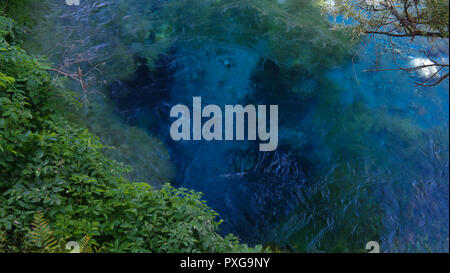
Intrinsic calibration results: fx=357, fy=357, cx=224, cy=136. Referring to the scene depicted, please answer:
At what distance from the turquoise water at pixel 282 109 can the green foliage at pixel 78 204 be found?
1.19 m

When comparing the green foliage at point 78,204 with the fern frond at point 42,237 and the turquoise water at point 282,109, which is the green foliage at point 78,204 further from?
the turquoise water at point 282,109

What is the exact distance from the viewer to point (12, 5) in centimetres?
450

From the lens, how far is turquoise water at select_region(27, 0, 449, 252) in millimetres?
3566

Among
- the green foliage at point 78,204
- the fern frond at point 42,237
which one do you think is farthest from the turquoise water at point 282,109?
the fern frond at point 42,237

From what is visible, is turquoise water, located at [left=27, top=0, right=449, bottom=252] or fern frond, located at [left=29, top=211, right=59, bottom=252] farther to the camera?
turquoise water, located at [left=27, top=0, right=449, bottom=252]

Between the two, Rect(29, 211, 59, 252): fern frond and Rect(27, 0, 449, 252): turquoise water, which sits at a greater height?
Rect(27, 0, 449, 252): turquoise water

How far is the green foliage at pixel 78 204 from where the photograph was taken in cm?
215

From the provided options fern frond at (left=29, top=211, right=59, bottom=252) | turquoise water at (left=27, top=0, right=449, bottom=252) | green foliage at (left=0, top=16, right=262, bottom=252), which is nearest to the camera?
fern frond at (left=29, top=211, right=59, bottom=252)

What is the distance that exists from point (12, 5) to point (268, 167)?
149 inches

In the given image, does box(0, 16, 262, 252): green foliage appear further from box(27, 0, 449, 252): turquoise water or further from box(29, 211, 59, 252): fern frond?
box(27, 0, 449, 252): turquoise water

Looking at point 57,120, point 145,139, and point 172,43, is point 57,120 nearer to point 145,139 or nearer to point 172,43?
point 145,139

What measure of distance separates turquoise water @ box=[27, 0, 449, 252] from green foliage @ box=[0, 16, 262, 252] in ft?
3.90

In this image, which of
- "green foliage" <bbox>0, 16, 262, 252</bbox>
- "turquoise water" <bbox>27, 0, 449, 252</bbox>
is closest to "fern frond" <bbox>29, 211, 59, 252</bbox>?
"green foliage" <bbox>0, 16, 262, 252</bbox>

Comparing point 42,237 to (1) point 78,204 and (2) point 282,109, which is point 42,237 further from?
(2) point 282,109
